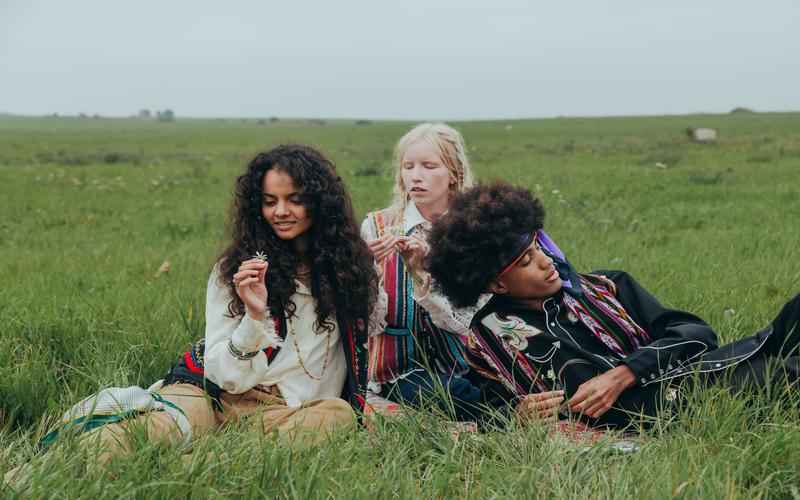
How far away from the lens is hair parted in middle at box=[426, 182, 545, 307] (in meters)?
3.22

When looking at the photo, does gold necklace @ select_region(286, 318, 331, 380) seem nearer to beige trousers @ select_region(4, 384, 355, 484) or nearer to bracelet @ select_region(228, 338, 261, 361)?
beige trousers @ select_region(4, 384, 355, 484)

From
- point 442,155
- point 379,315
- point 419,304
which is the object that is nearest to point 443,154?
point 442,155

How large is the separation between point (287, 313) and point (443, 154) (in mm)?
1365

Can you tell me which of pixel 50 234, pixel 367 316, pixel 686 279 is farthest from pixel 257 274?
pixel 50 234

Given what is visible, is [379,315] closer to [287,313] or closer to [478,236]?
[287,313]

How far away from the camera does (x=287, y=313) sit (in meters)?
3.47

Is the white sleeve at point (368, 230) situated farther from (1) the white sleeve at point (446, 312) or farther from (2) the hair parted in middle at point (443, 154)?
(1) the white sleeve at point (446, 312)

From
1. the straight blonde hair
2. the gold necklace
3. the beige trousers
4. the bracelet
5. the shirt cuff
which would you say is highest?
the straight blonde hair

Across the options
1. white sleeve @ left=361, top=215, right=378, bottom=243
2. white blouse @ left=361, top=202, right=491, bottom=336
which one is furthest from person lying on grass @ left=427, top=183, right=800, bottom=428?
white sleeve @ left=361, top=215, right=378, bottom=243

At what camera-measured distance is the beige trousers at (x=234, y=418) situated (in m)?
2.79

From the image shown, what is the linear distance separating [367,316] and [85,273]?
3.76 metres

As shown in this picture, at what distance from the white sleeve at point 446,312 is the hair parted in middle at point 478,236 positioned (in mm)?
471

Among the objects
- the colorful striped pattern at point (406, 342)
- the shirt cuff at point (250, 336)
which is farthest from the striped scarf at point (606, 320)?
the shirt cuff at point (250, 336)

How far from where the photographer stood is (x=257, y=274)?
303 centimetres
